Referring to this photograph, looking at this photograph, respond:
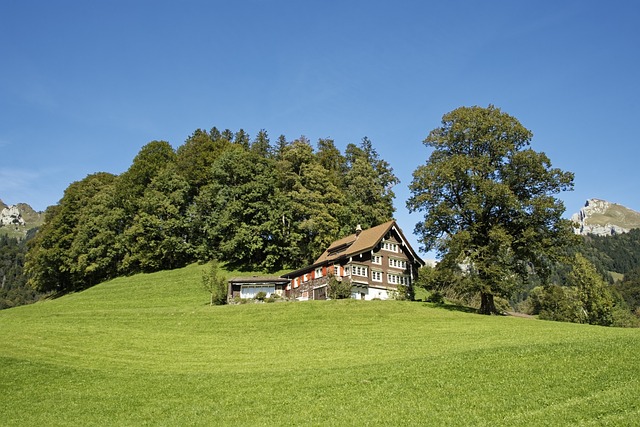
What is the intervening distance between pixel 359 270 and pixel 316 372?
3641cm

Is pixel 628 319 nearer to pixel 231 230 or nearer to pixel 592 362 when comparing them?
pixel 231 230

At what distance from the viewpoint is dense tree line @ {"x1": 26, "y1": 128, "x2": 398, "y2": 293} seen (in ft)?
237

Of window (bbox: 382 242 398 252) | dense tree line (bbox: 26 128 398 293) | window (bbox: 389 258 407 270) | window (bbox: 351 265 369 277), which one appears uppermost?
dense tree line (bbox: 26 128 398 293)

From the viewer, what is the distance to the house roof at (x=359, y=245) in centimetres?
5966

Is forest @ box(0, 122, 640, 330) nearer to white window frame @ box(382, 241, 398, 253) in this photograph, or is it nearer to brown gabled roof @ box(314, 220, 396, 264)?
brown gabled roof @ box(314, 220, 396, 264)

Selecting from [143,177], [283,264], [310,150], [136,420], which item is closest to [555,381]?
[136,420]

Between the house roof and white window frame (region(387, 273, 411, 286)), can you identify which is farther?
white window frame (region(387, 273, 411, 286))

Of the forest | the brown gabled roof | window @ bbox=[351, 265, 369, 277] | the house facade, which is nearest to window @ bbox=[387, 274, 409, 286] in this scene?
the house facade

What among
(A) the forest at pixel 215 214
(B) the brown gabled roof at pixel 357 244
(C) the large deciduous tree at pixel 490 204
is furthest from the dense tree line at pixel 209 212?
(C) the large deciduous tree at pixel 490 204

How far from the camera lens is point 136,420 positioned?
18375 millimetres

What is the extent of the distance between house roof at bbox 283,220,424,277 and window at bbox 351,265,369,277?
166 cm

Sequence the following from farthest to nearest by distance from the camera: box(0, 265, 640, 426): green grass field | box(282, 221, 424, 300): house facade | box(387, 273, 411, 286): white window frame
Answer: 1. box(387, 273, 411, 286): white window frame
2. box(282, 221, 424, 300): house facade
3. box(0, 265, 640, 426): green grass field

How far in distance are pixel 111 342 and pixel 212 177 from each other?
49.9 meters

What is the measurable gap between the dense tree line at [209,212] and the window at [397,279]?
1296cm
